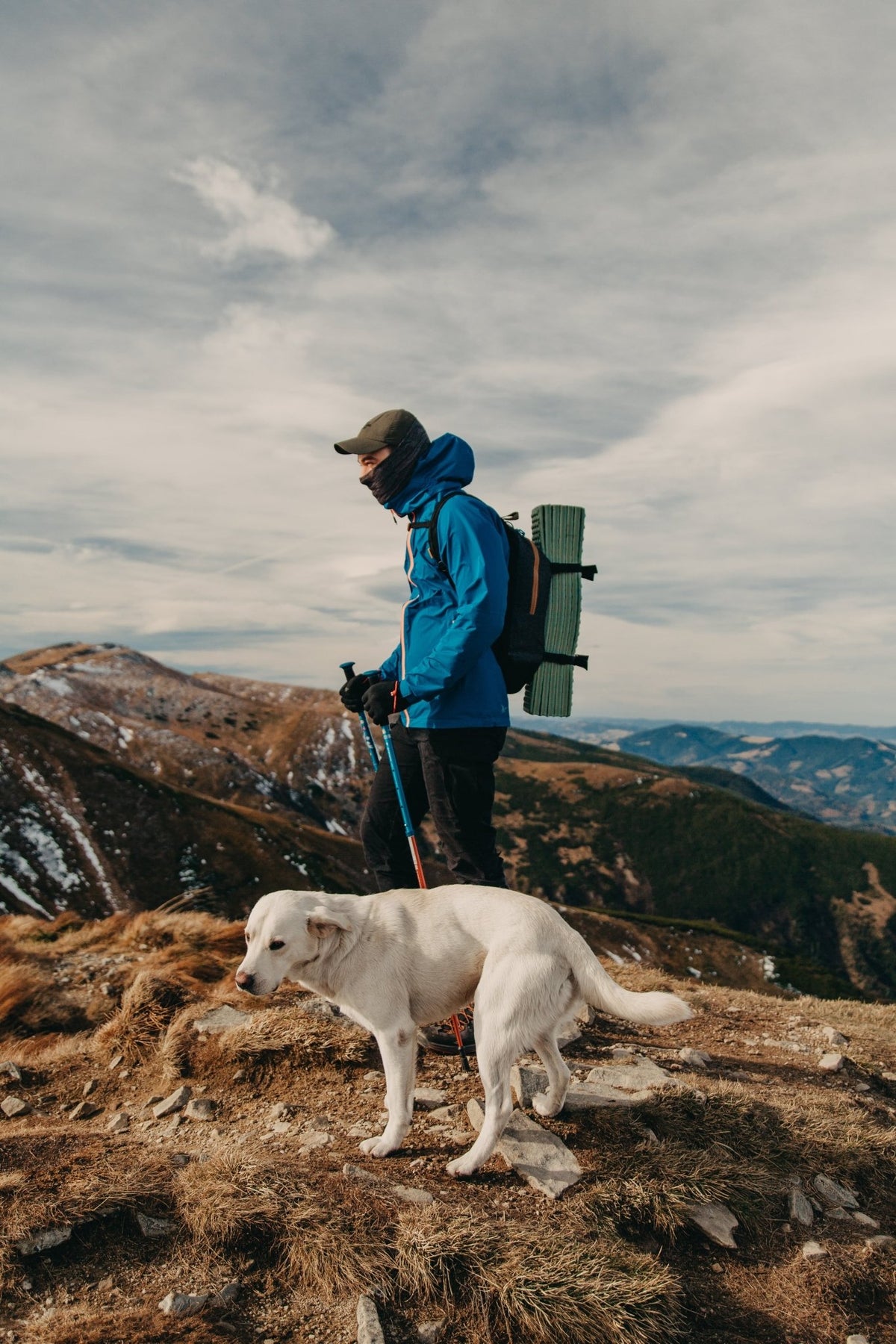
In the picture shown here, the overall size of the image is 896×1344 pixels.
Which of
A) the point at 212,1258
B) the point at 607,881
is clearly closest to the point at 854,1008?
the point at 212,1258

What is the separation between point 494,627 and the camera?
565cm

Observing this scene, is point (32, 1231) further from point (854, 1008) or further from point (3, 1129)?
point (854, 1008)

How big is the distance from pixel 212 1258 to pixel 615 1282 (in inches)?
82.2

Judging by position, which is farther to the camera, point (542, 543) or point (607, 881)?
point (607, 881)

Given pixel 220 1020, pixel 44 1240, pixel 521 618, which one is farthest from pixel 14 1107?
pixel 521 618

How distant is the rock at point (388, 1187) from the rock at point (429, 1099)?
105 cm

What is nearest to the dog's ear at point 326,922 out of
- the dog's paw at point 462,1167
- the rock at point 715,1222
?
the dog's paw at point 462,1167

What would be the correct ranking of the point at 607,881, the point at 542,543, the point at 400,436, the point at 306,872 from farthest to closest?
the point at 607,881, the point at 306,872, the point at 542,543, the point at 400,436

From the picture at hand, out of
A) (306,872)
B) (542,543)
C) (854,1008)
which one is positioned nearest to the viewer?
(542,543)

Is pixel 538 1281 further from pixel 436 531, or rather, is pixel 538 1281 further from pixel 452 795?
pixel 436 531

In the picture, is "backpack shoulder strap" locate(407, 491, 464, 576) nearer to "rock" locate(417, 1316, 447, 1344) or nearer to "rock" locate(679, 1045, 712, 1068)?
"rock" locate(417, 1316, 447, 1344)

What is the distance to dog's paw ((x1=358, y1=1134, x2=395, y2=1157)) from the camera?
16.3 feet

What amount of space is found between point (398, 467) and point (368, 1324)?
17.7 feet

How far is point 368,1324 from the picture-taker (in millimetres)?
3500
